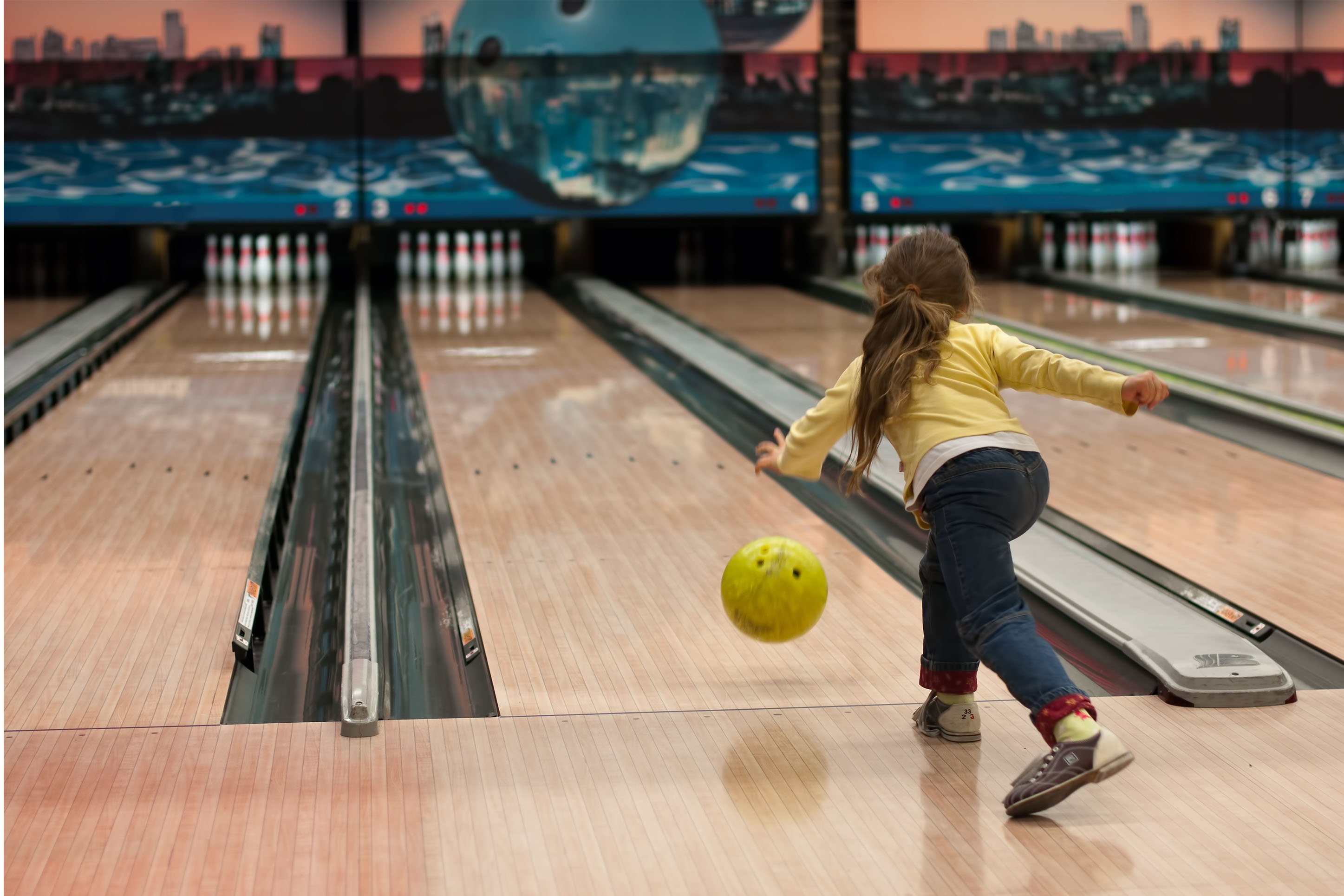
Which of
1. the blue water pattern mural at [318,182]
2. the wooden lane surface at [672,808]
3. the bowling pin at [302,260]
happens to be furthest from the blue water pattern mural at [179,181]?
the wooden lane surface at [672,808]

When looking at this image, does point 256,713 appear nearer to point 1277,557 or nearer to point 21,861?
point 21,861

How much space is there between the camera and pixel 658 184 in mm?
8078

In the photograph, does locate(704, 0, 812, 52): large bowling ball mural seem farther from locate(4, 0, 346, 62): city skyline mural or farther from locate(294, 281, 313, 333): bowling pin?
locate(294, 281, 313, 333): bowling pin

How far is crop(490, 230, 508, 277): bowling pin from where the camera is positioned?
876 centimetres

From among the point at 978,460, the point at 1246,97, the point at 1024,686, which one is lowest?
the point at 1024,686

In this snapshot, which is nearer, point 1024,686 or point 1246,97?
point 1024,686

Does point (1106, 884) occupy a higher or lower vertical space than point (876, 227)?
lower

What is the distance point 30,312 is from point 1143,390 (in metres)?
6.45

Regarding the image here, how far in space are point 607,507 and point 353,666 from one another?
132 centimetres

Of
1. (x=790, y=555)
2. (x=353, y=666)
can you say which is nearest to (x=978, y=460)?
(x=790, y=555)

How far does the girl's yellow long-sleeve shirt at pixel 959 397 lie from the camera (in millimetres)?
1955

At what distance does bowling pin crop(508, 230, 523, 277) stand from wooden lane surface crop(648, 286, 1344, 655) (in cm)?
380

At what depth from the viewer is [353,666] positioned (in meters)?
2.37

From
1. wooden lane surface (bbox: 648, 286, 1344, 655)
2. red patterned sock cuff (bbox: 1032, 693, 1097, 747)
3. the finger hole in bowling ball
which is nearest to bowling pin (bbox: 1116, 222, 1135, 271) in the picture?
the finger hole in bowling ball
